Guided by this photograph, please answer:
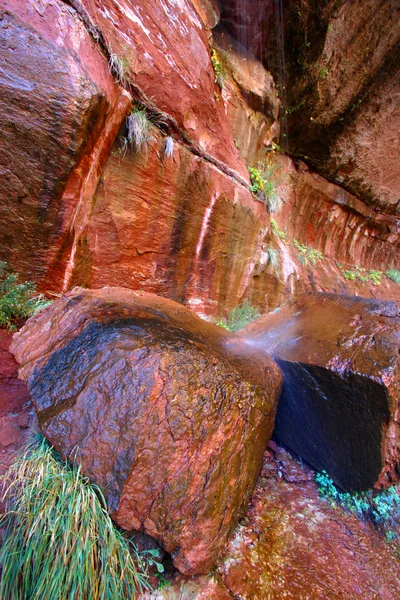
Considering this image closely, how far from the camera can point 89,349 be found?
1771mm

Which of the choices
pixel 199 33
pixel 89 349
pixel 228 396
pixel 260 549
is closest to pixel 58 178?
pixel 89 349

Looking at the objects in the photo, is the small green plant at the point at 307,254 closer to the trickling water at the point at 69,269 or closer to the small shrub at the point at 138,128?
the small shrub at the point at 138,128

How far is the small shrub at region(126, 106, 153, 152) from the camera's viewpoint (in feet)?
11.4

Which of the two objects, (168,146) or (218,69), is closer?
(168,146)

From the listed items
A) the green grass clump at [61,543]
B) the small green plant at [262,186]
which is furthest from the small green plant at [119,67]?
the green grass clump at [61,543]

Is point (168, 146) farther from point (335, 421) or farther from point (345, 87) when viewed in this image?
point (345, 87)

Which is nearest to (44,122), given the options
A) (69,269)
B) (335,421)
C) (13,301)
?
(69,269)

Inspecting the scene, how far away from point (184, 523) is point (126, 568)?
1.07 ft

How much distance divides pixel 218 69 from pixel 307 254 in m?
5.61

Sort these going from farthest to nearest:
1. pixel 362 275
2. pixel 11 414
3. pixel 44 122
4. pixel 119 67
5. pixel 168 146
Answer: pixel 362 275 < pixel 168 146 < pixel 119 67 < pixel 44 122 < pixel 11 414

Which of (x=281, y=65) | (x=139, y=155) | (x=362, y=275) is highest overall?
(x=281, y=65)

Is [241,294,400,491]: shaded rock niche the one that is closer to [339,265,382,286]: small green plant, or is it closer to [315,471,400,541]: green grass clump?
[315,471,400,541]: green grass clump

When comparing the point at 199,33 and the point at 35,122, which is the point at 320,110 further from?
the point at 35,122

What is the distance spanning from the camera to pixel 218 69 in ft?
17.3
